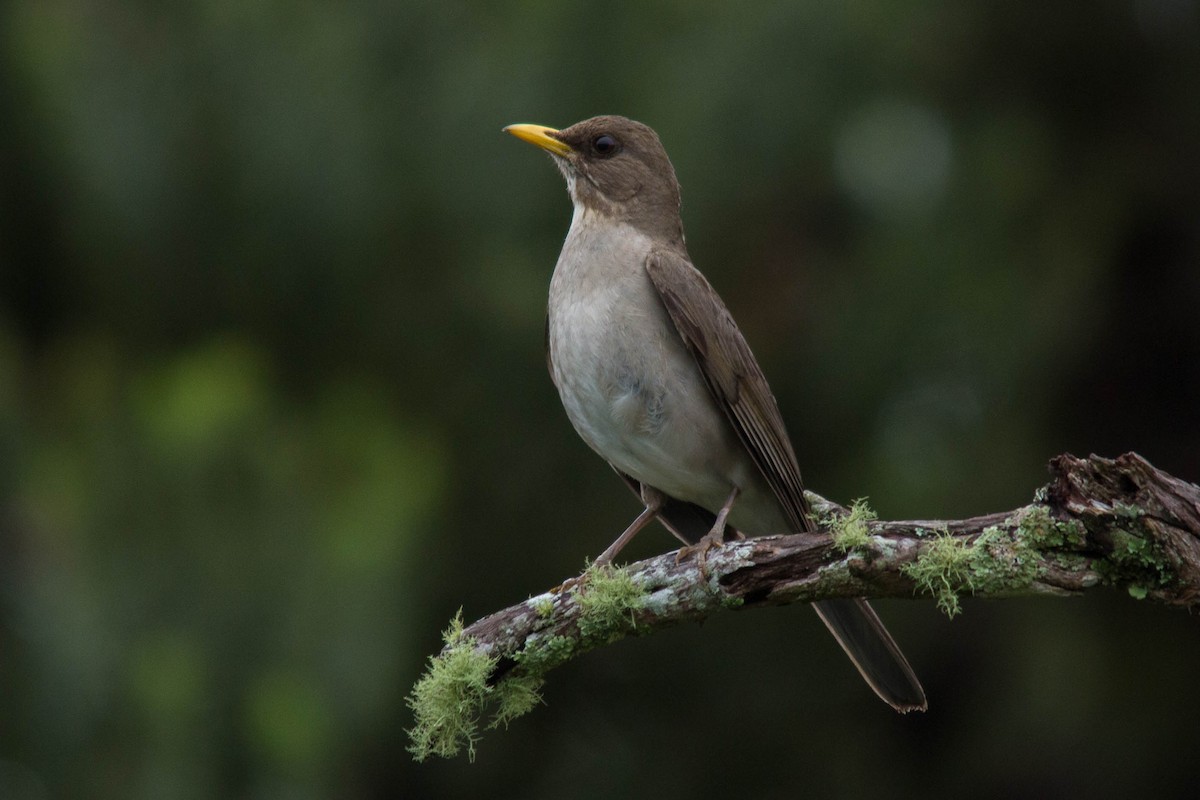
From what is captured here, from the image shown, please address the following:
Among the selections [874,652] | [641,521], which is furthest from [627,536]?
[874,652]

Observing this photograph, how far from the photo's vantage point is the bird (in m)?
4.85

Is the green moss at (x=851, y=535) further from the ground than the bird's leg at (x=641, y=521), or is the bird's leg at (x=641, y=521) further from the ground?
the green moss at (x=851, y=535)

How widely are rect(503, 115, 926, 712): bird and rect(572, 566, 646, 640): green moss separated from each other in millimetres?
527

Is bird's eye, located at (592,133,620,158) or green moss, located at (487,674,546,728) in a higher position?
bird's eye, located at (592,133,620,158)

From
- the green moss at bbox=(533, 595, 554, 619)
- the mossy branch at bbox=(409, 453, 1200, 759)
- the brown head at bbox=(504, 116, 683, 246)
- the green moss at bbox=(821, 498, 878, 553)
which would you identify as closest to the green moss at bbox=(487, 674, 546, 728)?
the mossy branch at bbox=(409, 453, 1200, 759)

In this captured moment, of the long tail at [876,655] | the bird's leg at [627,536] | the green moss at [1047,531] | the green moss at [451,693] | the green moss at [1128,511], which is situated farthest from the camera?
the bird's leg at [627,536]

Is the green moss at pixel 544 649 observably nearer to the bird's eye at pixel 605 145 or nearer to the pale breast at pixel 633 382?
the pale breast at pixel 633 382

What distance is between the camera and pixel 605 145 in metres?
5.64

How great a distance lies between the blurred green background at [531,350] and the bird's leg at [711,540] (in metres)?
1.16

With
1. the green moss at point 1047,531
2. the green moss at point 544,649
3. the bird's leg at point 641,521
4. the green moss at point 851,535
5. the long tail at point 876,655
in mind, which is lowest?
the long tail at point 876,655

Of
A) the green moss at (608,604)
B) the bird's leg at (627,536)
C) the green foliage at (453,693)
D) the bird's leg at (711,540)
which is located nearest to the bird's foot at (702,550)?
the bird's leg at (711,540)

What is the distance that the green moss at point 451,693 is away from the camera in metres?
4.03

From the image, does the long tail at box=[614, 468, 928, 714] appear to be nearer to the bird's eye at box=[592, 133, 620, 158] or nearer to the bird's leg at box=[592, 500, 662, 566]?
the bird's leg at box=[592, 500, 662, 566]

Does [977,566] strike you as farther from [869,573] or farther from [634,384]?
[634,384]
